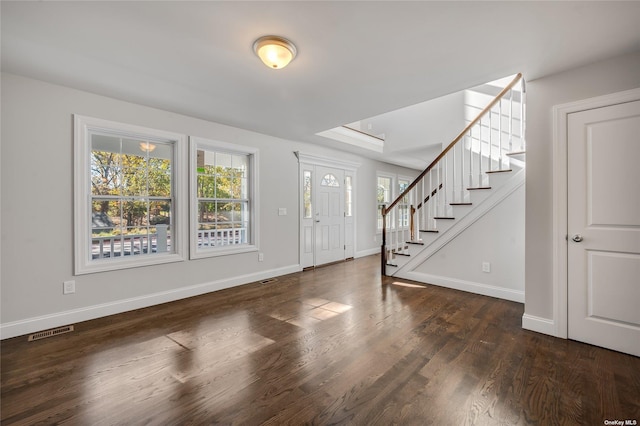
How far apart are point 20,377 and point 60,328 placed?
91 centimetres

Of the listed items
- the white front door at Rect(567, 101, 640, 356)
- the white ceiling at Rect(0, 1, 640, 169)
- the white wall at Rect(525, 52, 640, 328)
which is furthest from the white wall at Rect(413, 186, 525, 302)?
the white ceiling at Rect(0, 1, 640, 169)

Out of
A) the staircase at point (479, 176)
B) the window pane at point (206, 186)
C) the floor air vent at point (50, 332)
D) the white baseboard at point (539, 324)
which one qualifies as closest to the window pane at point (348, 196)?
the staircase at point (479, 176)

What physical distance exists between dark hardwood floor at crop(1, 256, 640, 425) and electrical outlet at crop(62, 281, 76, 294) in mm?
390

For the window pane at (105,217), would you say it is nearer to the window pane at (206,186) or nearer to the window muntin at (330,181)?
the window pane at (206,186)

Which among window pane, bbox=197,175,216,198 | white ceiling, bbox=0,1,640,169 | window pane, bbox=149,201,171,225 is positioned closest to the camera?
white ceiling, bbox=0,1,640,169

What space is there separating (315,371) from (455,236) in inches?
116

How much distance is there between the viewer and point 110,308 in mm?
3111

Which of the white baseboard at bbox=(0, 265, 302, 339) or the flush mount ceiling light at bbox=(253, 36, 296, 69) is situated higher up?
the flush mount ceiling light at bbox=(253, 36, 296, 69)

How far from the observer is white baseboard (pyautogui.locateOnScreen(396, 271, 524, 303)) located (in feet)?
11.5

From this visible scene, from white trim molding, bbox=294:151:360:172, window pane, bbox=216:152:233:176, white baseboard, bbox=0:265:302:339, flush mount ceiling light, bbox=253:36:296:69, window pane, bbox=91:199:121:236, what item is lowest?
white baseboard, bbox=0:265:302:339

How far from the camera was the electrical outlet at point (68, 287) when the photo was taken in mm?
2844

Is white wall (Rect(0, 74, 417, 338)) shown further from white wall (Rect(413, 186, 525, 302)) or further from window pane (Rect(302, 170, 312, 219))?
white wall (Rect(413, 186, 525, 302))

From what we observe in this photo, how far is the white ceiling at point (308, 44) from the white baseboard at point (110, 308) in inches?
93.2

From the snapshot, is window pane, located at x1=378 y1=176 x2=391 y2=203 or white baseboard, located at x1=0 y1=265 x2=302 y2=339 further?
window pane, located at x1=378 y1=176 x2=391 y2=203
